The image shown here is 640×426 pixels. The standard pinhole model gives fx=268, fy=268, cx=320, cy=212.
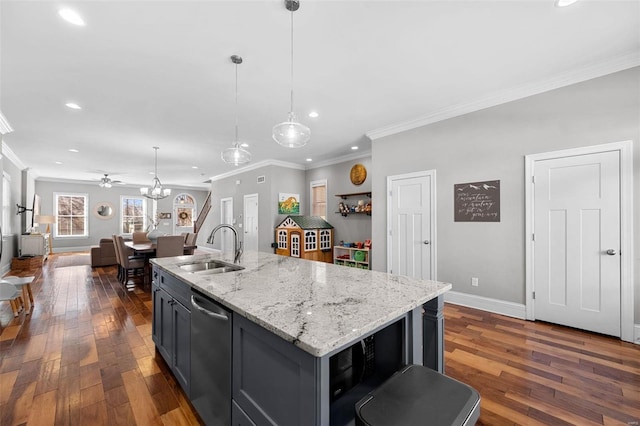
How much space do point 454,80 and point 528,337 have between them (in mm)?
2819

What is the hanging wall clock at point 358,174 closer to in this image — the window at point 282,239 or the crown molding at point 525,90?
the crown molding at point 525,90

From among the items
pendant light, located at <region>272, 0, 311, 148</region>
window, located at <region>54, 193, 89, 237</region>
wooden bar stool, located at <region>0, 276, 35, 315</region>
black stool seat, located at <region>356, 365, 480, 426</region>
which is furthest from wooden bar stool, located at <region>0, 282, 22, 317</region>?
window, located at <region>54, 193, 89, 237</region>

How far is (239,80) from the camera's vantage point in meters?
Answer: 2.96

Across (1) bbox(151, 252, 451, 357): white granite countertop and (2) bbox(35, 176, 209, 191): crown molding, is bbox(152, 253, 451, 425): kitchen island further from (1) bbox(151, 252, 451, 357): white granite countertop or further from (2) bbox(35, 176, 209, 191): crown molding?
(2) bbox(35, 176, 209, 191): crown molding

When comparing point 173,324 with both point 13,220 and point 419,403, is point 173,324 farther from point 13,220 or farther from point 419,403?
point 13,220

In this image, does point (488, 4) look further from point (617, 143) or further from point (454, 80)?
point (617, 143)

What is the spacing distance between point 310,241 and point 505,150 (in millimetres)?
3929

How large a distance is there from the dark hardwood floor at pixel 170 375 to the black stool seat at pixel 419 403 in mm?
1001

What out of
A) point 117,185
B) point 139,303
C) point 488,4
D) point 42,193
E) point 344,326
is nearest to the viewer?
point 344,326

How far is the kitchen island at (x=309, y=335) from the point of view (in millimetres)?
911

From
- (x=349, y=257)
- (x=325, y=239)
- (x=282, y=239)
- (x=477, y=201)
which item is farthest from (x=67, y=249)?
(x=477, y=201)

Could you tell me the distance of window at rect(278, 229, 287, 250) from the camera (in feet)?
20.6

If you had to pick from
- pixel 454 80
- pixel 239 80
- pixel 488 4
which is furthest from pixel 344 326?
pixel 454 80

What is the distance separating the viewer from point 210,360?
1458 mm
